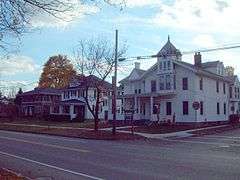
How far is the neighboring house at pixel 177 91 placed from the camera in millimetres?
50844

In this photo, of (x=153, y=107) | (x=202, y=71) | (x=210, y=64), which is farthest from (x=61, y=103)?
(x=202, y=71)

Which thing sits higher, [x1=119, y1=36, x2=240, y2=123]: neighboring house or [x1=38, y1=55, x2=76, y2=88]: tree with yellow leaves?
[x1=38, y1=55, x2=76, y2=88]: tree with yellow leaves

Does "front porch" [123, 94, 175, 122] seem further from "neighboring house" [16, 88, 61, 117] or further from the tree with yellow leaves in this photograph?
the tree with yellow leaves

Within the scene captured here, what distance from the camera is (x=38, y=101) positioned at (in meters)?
92.9

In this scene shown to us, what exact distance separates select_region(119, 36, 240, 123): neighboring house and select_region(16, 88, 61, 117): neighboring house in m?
31.3

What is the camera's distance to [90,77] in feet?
148

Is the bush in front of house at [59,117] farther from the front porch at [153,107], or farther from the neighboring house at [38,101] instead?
the front porch at [153,107]

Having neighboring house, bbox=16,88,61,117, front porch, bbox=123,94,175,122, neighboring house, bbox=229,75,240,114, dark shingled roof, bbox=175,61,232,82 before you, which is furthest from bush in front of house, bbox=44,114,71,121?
neighboring house, bbox=229,75,240,114

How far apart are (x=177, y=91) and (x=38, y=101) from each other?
47728 mm

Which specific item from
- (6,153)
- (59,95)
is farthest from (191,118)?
(59,95)

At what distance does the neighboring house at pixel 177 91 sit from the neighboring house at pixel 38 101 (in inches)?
1232

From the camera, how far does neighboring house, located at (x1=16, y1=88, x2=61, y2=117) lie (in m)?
90.2

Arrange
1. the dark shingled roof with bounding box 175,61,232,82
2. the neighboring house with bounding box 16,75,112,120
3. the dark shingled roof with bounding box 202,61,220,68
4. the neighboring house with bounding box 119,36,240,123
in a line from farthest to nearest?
the neighboring house with bounding box 16,75,112,120
the dark shingled roof with bounding box 202,61,220,68
the dark shingled roof with bounding box 175,61,232,82
the neighboring house with bounding box 119,36,240,123

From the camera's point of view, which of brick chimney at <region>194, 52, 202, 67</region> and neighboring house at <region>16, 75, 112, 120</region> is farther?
neighboring house at <region>16, 75, 112, 120</region>
